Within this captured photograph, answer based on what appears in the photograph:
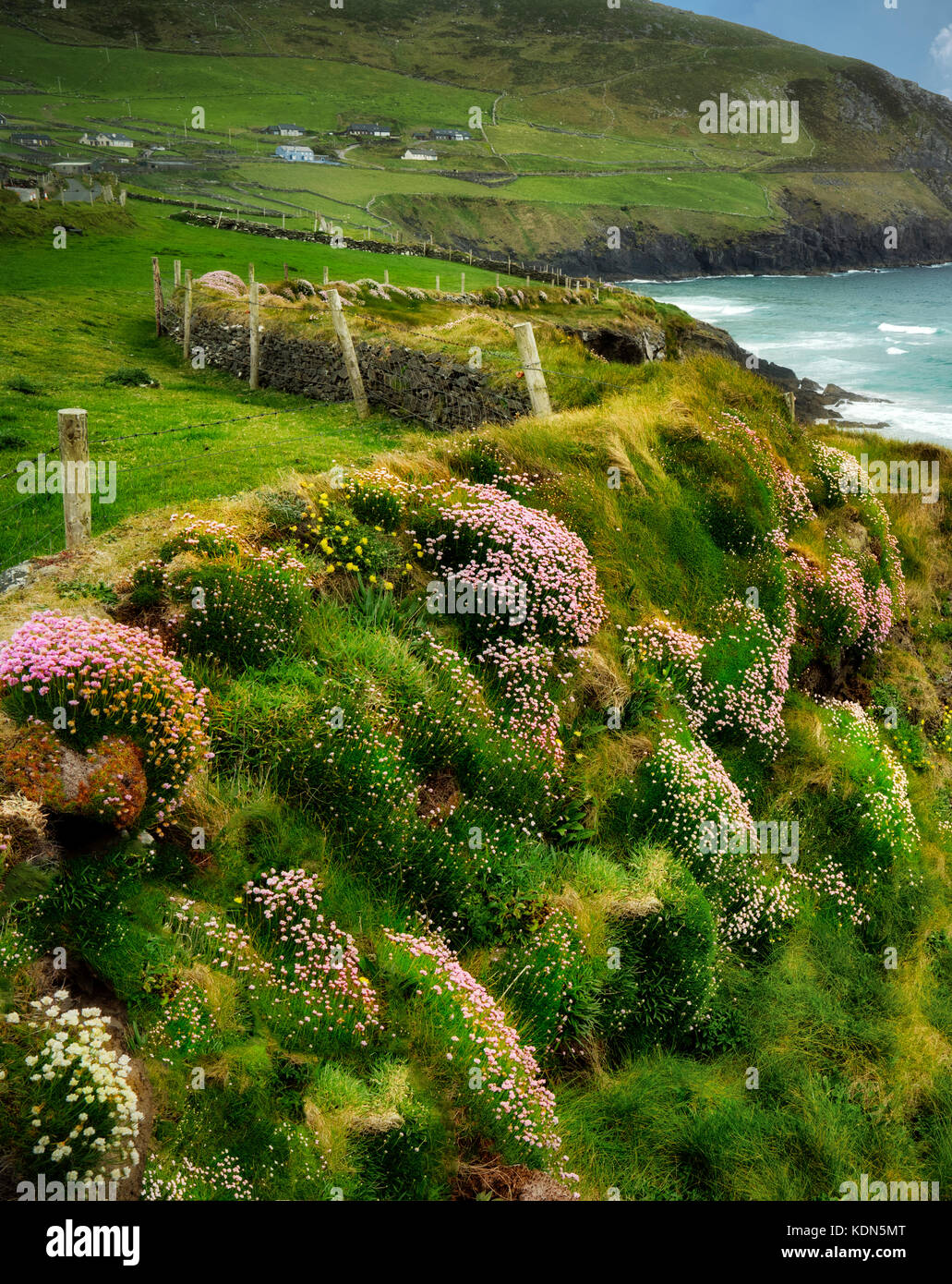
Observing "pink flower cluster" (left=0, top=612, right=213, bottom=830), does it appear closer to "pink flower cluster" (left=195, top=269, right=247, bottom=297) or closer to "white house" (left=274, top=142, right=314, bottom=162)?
"pink flower cluster" (left=195, top=269, right=247, bottom=297)

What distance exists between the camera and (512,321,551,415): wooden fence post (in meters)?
14.7

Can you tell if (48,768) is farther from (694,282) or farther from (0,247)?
(694,282)

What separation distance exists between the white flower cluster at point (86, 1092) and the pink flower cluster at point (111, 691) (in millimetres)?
1930

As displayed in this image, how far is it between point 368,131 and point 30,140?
8443 cm

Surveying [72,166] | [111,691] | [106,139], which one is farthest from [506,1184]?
[106,139]

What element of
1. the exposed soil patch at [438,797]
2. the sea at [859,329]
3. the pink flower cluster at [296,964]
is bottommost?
the pink flower cluster at [296,964]

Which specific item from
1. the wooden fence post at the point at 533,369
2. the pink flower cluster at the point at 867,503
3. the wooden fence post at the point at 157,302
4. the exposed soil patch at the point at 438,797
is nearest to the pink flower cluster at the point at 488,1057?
the exposed soil patch at the point at 438,797

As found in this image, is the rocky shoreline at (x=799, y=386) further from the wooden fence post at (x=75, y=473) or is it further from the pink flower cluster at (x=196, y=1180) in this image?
the pink flower cluster at (x=196, y=1180)

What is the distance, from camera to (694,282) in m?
155

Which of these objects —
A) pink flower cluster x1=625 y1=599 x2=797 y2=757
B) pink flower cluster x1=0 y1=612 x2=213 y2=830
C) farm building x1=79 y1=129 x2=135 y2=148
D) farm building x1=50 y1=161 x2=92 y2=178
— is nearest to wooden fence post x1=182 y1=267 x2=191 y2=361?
pink flower cluster x1=625 y1=599 x2=797 y2=757

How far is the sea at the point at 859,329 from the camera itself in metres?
56.8

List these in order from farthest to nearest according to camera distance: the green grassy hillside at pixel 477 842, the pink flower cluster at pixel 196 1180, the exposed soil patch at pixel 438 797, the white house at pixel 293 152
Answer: the white house at pixel 293 152, the exposed soil patch at pixel 438 797, the green grassy hillside at pixel 477 842, the pink flower cluster at pixel 196 1180

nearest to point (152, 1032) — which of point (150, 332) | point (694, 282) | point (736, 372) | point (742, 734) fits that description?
point (742, 734)

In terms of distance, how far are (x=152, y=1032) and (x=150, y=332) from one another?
31.6m
